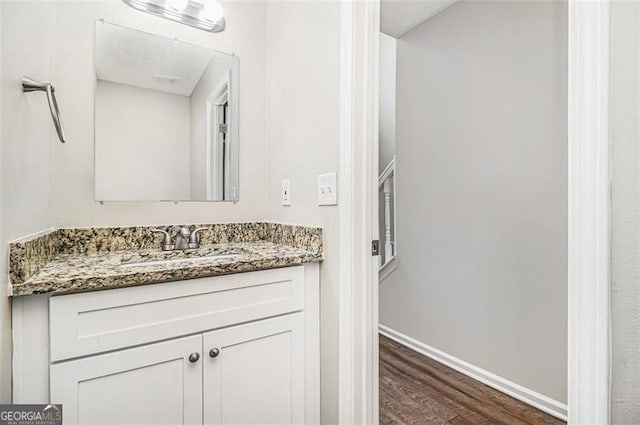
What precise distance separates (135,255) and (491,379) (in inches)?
78.8

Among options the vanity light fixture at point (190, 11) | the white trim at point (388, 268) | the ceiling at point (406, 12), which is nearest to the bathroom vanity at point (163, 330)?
the vanity light fixture at point (190, 11)

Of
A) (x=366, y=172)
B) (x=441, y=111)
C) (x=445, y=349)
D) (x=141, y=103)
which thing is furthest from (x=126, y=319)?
(x=441, y=111)

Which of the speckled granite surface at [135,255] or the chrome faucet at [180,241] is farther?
the chrome faucet at [180,241]

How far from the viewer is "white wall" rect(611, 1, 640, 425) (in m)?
0.63

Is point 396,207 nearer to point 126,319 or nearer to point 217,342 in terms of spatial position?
point 217,342

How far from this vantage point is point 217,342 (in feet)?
3.47

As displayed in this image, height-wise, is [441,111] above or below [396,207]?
above

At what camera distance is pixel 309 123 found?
4.49 feet

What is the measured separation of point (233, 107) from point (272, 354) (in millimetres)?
1181

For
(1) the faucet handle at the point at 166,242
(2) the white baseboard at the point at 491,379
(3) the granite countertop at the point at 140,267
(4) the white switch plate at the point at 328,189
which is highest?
(4) the white switch plate at the point at 328,189

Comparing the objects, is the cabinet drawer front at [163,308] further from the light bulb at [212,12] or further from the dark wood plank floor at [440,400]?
the light bulb at [212,12]

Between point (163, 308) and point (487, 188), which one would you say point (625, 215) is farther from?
point (487, 188)

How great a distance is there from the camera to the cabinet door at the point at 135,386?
86 cm

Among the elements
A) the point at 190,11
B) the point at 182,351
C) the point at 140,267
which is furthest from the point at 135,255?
the point at 190,11
